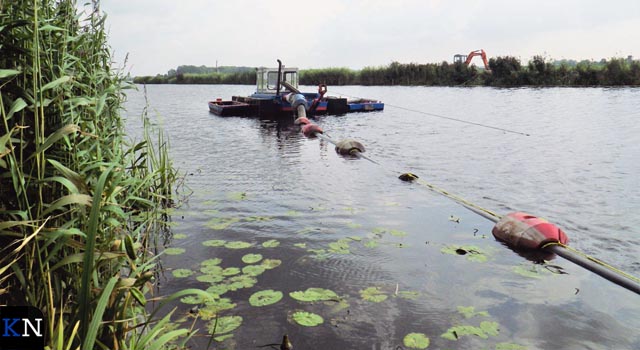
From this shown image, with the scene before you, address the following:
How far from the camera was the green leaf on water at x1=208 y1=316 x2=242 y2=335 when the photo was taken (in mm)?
4113

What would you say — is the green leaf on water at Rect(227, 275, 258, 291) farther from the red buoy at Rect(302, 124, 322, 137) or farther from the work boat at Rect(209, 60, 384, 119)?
the work boat at Rect(209, 60, 384, 119)

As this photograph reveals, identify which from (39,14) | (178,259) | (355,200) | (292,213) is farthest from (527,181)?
(39,14)

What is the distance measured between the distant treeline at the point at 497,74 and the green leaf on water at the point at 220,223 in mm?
46821

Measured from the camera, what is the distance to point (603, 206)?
27.8 feet

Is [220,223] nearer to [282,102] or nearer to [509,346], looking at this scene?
[509,346]

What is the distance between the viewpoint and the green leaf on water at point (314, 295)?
15.5 ft

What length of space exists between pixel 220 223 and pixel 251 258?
5.68 feet

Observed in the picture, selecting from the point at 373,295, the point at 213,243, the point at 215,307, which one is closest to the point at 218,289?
the point at 215,307

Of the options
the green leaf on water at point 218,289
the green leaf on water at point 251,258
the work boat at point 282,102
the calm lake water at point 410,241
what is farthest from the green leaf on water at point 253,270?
the work boat at point 282,102

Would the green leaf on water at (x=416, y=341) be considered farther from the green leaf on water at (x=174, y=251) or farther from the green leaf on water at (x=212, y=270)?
the green leaf on water at (x=174, y=251)

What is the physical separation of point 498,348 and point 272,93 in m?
25.8

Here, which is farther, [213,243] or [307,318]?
[213,243]

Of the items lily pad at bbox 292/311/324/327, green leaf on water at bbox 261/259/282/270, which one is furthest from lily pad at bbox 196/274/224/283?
lily pad at bbox 292/311/324/327

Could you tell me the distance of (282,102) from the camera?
26.4m
